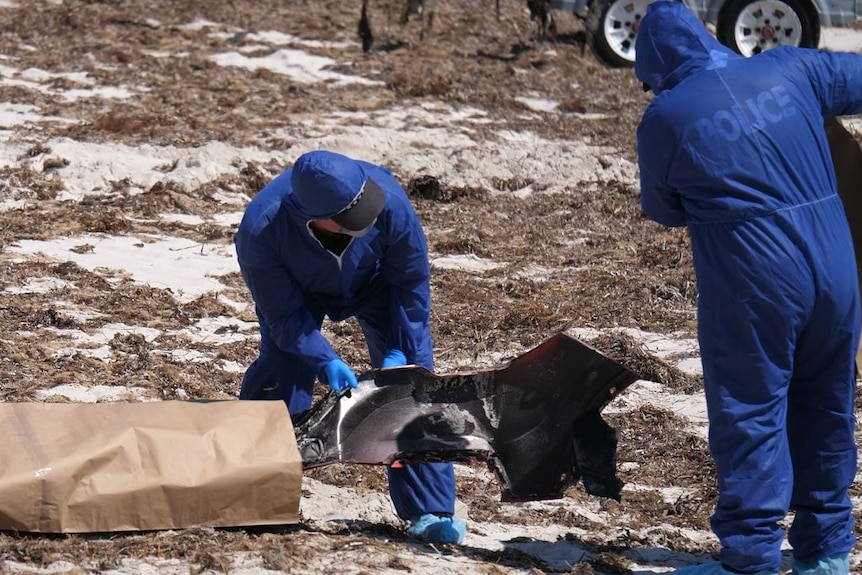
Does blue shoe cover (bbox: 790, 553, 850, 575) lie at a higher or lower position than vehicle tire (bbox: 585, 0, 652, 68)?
lower

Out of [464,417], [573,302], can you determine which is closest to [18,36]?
Answer: [573,302]

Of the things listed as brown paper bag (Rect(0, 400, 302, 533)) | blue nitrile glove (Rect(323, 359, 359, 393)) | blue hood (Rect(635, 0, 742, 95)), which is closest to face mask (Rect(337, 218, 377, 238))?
blue nitrile glove (Rect(323, 359, 359, 393))

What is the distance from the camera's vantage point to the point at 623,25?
11836mm

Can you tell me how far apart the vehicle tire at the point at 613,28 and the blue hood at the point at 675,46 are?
802 cm

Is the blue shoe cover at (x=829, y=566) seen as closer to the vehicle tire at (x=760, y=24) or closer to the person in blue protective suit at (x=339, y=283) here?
the person in blue protective suit at (x=339, y=283)

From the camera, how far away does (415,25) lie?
13102 mm

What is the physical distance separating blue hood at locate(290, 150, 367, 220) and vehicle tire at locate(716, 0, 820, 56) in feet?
25.7

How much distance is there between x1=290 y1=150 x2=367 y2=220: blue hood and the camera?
4039mm

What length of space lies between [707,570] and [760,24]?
8.21 metres

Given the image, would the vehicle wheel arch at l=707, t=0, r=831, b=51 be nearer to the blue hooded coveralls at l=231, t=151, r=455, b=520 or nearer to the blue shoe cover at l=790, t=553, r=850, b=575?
the blue hooded coveralls at l=231, t=151, r=455, b=520

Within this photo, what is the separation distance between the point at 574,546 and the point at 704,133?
1.63 metres

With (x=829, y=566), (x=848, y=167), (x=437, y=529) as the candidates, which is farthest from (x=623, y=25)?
(x=829, y=566)

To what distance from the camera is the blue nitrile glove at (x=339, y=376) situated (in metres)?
4.39

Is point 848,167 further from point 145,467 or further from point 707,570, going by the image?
point 145,467
